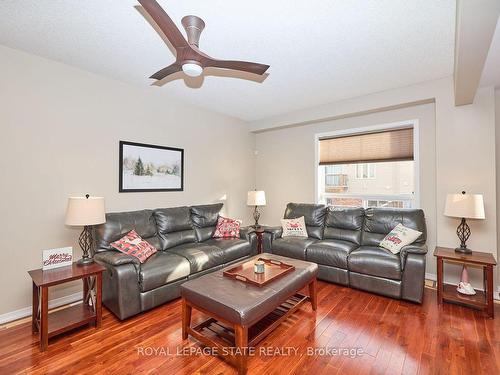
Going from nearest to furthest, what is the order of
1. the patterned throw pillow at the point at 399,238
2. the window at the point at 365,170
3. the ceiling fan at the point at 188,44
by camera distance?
1. the ceiling fan at the point at 188,44
2. the patterned throw pillow at the point at 399,238
3. the window at the point at 365,170

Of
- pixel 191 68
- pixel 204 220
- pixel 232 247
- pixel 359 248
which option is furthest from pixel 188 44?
pixel 359 248

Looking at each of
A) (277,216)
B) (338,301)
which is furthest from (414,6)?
(277,216)

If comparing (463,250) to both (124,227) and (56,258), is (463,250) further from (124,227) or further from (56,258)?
(56,258)

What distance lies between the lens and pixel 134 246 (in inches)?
110

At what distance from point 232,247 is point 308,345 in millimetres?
1679

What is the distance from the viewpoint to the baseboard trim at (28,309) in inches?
94.7

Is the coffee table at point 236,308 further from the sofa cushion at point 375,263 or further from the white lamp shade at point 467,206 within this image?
the white lamp shade at point 467,206

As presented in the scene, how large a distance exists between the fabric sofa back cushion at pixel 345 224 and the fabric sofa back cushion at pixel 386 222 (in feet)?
0.27

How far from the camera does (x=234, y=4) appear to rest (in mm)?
1803

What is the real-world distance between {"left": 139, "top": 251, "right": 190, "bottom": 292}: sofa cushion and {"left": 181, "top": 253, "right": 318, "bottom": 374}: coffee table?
0.59 metres

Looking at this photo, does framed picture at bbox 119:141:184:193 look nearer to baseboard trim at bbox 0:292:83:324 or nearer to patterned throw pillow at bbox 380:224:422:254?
baseboard trim at bbox 0:292:83:324

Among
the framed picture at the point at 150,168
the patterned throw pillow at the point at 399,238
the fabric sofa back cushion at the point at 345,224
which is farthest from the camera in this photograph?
the fabric sofa back cushion at the point at 345,224

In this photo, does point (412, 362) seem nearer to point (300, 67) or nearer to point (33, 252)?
point (300, 67)

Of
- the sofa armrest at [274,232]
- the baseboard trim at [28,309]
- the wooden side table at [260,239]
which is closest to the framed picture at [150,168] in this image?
the baseboard trim at [28,309]
